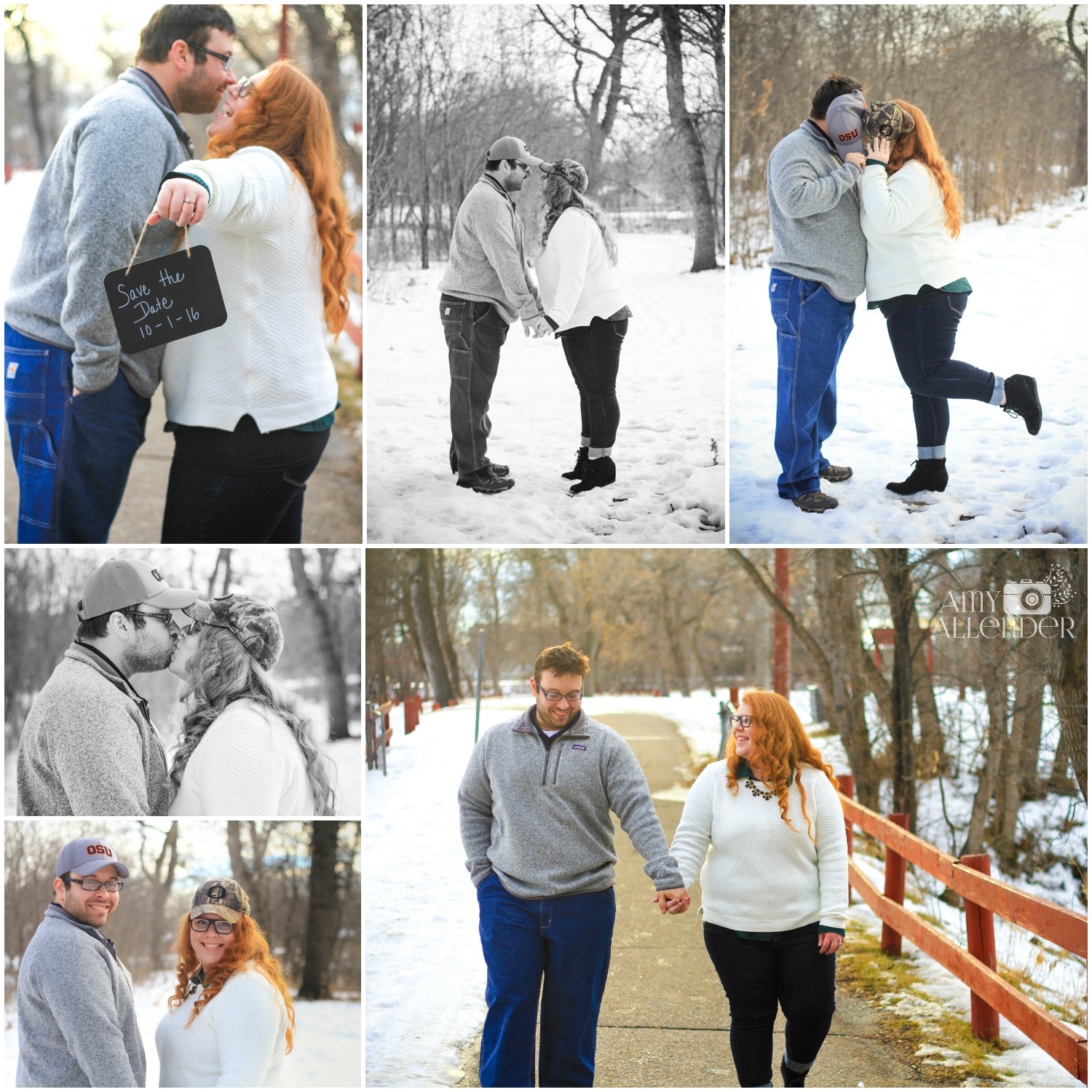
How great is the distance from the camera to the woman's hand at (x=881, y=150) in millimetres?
3623

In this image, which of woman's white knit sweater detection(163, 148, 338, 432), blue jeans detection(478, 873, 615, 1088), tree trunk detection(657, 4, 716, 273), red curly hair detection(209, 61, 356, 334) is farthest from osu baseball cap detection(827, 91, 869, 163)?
blue jeans detection(478, 873, 615, 1088)

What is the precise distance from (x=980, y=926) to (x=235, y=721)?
250 cm

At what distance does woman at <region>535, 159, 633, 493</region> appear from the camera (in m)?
3.61

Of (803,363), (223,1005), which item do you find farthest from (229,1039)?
(803,363)

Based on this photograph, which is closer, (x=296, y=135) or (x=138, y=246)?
(x=138, y=246)

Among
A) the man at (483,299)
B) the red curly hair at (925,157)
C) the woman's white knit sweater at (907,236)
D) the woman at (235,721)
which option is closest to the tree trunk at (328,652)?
the woman at (235,721)

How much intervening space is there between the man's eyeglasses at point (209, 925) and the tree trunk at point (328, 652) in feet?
2.55

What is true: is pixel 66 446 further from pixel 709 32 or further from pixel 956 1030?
pixel 956 1030

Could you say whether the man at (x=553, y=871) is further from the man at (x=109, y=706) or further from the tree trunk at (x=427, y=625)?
the man at (x=109, y=706)

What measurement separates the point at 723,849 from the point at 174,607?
71.5 inches

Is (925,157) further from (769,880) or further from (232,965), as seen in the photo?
(232,965)

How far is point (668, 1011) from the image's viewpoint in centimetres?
373

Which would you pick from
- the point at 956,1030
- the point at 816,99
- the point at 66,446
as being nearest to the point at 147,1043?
the point at 66,446

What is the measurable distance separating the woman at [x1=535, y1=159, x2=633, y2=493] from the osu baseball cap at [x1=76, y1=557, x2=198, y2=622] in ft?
4.41
